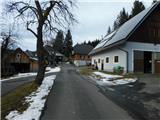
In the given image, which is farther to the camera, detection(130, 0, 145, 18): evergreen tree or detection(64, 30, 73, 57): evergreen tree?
detection(64, 30, 73, 57): evergreen tree

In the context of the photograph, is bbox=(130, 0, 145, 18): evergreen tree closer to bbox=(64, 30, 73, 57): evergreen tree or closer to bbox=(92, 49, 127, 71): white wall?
bbox=(92, 49, 127, 71): white wall

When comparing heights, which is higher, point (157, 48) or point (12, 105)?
point (157, 48)

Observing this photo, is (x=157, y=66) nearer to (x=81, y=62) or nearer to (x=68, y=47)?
(x=81, y=62)

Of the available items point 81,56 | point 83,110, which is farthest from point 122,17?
point 83,110

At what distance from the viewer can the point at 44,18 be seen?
17.7 m

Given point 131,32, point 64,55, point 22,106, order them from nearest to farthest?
1. point 22,106
2. point 131,32
3. point 64,55

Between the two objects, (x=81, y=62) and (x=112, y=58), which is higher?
(x=112, y=58)

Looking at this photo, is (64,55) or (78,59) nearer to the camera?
(78,59)

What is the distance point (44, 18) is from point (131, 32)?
10823mm

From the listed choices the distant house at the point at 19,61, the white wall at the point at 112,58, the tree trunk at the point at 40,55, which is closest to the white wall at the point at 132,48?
the white wall at the point at 112,58

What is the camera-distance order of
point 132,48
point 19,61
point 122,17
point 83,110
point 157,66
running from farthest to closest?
point 122,17
point 19,61
point 157,66
point 132,48
point 83,110

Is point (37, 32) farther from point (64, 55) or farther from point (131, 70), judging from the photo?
point (64, 55)

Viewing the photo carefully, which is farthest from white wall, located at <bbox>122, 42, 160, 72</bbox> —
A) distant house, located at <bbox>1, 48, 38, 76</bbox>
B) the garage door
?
distant house, located at <bbox>1, 48, 38, 76</bbox>

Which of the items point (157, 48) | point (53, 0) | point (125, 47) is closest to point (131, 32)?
point (125, 47)
